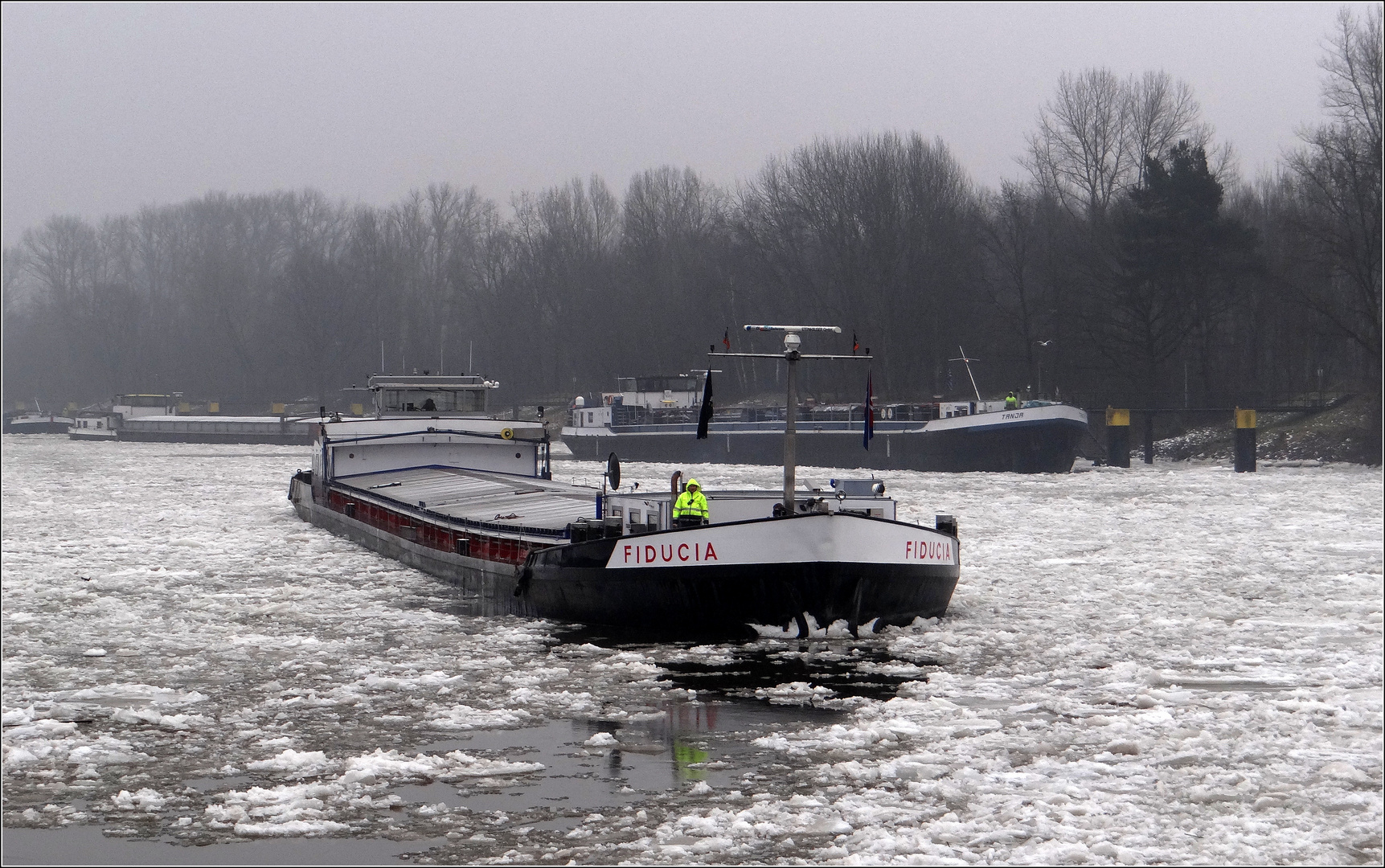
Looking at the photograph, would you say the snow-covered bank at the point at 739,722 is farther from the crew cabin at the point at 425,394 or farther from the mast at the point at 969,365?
the mast at the point at 969,365

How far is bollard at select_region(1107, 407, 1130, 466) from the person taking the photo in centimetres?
5097

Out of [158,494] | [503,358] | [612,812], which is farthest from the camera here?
[503,358]

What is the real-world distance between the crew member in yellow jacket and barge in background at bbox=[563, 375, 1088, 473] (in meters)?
27.0

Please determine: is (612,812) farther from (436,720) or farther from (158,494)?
(158,494)

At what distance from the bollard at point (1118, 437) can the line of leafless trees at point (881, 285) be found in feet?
27.8

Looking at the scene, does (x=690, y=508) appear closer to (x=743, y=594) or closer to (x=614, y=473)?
(x=743, y=594)

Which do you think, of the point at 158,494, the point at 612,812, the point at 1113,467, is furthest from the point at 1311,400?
the point at 612,812

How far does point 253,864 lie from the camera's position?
7.77m

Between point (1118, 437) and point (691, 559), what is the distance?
1576 inches

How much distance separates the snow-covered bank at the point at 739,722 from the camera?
8.41 meters

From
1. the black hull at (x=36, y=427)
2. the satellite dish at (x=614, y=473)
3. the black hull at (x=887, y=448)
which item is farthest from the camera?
the black hull at (x=36, y=427)

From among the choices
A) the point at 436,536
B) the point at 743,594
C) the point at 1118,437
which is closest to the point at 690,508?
the point at 743,594

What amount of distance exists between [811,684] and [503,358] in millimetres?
88078

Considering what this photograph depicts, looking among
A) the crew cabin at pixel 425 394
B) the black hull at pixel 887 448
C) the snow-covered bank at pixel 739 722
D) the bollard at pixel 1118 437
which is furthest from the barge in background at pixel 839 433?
the snow-covered bank at pixel 739 722
